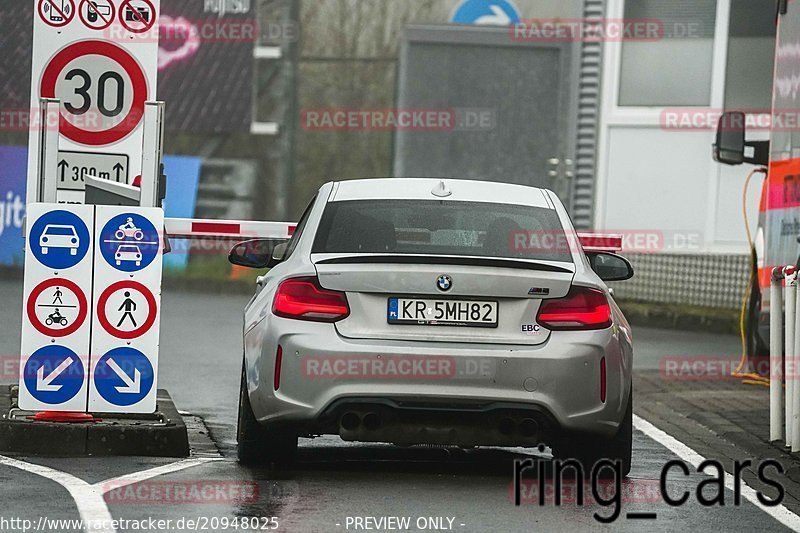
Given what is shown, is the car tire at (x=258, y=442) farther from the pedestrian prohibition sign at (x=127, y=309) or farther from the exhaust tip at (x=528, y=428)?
the exhaust tip at (x=528, y=428)

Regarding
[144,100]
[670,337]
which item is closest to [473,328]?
[144,100]

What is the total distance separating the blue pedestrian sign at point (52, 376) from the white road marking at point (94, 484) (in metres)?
0.49

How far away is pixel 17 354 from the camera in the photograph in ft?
50.0

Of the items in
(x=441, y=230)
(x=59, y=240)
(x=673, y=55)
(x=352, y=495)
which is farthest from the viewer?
(x=673, y=55)

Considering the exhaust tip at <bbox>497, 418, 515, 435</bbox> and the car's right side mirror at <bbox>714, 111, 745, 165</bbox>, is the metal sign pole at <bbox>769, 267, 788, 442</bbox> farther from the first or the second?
the car's right side mirror at <bbox>714, 111, 745, 165</bbox>

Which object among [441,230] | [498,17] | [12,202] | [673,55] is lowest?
[12,202]

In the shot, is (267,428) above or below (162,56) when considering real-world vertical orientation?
below

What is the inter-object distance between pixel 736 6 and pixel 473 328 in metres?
14.0

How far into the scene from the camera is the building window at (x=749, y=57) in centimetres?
2178

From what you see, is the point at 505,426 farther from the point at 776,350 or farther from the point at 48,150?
the point at 48,150

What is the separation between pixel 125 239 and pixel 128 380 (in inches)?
27.9

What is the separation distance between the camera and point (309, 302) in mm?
8766

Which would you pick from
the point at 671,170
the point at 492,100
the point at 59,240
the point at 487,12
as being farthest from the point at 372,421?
the point at 487,12

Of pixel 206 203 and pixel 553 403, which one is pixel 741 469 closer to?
pixel 553 403
